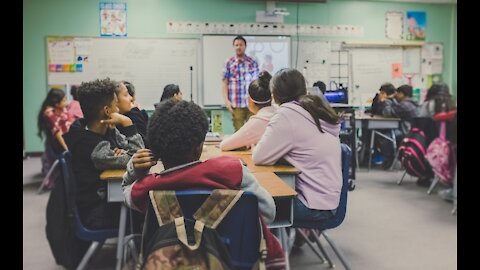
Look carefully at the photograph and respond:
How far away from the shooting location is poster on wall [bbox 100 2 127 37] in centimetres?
303

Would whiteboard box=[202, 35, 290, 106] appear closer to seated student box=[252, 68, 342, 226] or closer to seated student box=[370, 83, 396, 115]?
seated student box=[370, 83, 396, 115]

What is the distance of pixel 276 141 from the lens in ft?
6.02

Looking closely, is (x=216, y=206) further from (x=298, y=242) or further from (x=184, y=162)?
(x=298, y=242)

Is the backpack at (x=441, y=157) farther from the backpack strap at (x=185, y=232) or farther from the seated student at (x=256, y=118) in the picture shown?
the backpack strap at (x=185, y=232)

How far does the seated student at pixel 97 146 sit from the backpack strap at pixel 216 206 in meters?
0.69

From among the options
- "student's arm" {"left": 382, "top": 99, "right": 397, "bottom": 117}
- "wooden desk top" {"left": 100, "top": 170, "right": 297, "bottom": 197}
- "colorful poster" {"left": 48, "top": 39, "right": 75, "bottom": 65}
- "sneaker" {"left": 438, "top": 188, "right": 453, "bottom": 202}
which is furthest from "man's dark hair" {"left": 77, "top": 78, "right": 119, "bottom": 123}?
"colorful poster" {"left": 48, "top": 39, "right": 75, "bottom": 65}

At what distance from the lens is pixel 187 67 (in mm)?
5395

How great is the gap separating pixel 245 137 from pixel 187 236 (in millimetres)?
1258

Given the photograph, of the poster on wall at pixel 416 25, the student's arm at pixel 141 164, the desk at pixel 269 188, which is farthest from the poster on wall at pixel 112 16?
the poster on wall at pixel 416 25

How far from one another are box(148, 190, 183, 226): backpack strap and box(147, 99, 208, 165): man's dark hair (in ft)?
0.36

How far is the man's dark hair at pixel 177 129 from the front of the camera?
106 cm
